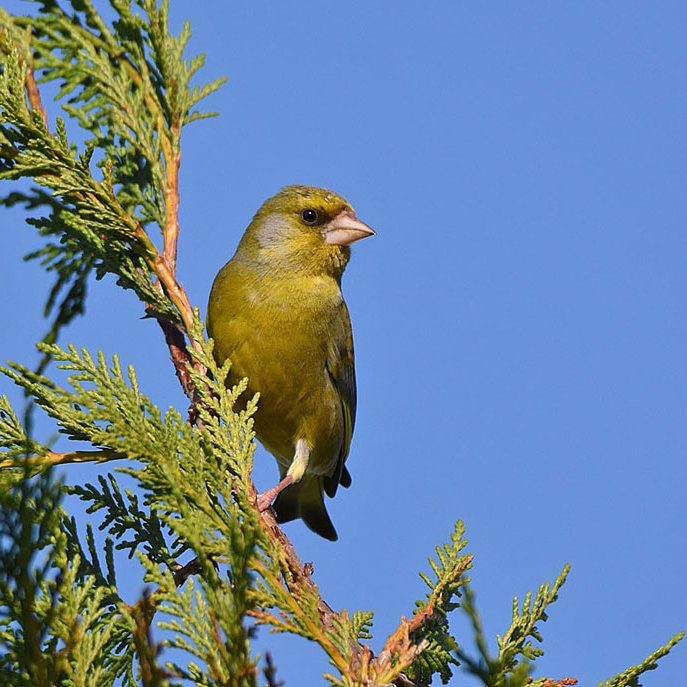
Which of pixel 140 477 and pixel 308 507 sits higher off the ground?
pixel 308 507

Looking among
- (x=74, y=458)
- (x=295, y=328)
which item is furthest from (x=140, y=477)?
(x=295, y=328)

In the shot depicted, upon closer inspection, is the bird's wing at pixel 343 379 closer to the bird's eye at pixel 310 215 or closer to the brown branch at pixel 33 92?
the bird's eye at pixel 310 215

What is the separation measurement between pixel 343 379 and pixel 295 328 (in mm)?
516

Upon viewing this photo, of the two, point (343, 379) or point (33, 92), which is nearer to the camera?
point (33, 92)

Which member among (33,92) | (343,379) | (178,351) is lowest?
(178,351)

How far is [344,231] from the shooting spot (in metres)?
4.99

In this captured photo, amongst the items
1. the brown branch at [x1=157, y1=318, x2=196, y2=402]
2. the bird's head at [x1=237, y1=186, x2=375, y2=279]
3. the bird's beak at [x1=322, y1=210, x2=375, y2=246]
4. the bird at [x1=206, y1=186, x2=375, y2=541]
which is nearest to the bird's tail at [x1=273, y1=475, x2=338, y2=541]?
the bird at [x1=206, y1=186, x2=375, y2=541]

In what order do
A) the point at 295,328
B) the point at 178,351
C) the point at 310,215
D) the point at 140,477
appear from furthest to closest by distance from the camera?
the point at 310,215 < the point at 295,328 < the point at 178,351 < the point at 140,477

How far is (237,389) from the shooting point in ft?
10.3

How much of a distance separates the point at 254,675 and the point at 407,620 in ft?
2.19

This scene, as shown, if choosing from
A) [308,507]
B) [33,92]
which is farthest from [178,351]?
[308,507]

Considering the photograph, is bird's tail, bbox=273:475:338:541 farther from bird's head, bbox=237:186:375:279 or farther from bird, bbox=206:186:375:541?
bird's head, bbox=237:186:375:279

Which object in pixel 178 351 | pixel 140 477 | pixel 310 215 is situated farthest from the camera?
pixel 310 215

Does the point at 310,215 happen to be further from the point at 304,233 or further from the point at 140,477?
the point at 140,477
